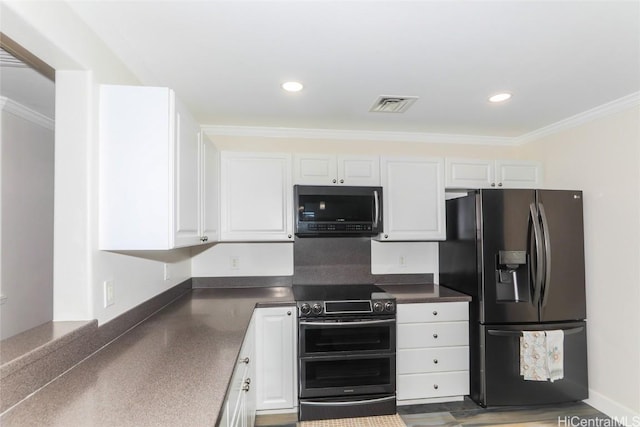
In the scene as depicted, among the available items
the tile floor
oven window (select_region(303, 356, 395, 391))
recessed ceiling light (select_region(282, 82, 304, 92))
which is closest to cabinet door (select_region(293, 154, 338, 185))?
recessed ceiling light (select_region(282, 82, 304, 92))

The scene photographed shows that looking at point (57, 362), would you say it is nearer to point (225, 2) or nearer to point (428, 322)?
point (225, 2)

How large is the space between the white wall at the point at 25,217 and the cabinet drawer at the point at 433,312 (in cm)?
286

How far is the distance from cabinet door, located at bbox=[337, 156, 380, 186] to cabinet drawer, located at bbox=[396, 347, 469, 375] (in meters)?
1.39

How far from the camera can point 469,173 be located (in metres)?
2.90

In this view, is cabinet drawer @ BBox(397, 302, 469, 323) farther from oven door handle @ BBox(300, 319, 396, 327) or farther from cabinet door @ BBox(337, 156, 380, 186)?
cabinet door @ BBox(337, 156, 380, 186)

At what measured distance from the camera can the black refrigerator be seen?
2.42 meters

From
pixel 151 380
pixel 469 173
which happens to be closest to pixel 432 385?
pixel 469 173

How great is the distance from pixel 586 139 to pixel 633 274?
108 cm

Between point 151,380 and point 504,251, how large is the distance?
2367 millimetres

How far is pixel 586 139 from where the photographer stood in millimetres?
2611

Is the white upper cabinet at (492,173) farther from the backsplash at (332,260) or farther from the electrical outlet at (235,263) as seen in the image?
the electrical outlet at (235,263)

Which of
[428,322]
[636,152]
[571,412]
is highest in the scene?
[636,152]

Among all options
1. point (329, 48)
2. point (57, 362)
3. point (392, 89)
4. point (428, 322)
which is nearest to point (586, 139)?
point (392, 89)

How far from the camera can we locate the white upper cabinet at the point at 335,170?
2.75 m
